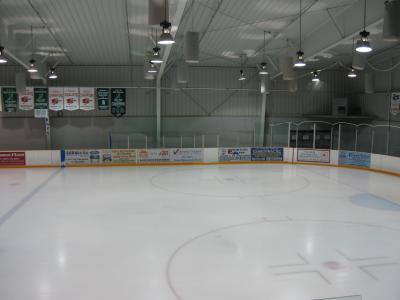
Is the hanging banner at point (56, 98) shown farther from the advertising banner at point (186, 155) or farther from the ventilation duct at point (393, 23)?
the ventilation duct at point (393, 23)

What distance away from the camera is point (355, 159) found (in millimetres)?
19297

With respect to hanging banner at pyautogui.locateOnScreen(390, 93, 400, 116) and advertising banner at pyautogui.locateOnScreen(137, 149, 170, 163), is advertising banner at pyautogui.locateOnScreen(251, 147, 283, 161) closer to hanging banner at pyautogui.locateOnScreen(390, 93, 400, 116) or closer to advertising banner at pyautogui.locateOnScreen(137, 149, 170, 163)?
advertising banner at pyautogui.locateOnScreen(137, 149, 170, 163)

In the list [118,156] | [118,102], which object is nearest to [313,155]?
[118,156]

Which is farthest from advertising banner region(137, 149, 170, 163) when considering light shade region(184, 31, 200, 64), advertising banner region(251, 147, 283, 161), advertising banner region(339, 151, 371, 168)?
light shade region(184, 31, 200, 64)

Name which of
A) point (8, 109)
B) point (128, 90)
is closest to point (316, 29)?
point (128, 90)

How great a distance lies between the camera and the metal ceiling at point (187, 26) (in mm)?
12945

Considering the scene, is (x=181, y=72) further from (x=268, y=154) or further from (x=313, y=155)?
(x=313, y=155)

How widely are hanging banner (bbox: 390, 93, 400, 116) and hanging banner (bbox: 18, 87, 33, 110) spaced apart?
23.8 meters

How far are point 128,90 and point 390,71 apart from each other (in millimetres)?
17804

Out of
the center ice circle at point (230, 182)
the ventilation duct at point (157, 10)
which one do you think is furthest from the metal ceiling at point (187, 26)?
the center ice circle at point (230, 182)

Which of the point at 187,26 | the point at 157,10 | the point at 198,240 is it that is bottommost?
the point at 198,240

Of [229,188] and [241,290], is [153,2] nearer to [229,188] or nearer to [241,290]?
[241,290]

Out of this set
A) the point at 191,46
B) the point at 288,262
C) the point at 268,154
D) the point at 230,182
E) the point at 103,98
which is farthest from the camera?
the point at 103,98

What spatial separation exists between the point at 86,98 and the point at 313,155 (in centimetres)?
1551
